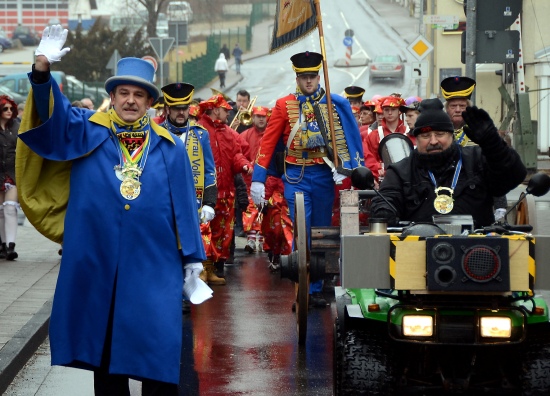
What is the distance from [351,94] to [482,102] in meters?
29.2

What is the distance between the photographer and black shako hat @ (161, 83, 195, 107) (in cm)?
1112

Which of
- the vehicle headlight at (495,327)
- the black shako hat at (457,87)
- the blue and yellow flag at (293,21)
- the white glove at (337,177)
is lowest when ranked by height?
the vehicle headlight at (495,327)

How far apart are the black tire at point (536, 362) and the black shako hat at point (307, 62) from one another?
16.1ft

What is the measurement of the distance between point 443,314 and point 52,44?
220 cm

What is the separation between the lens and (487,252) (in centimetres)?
584

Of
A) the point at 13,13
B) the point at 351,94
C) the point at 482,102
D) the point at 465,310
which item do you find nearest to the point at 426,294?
the point at 465,310

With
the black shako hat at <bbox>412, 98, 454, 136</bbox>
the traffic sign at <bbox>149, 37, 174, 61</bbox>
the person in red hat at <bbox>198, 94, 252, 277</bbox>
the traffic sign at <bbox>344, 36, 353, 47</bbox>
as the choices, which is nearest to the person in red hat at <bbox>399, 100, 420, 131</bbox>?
the person in red hat at <bbox>198, 94, 252, 277</bbox>

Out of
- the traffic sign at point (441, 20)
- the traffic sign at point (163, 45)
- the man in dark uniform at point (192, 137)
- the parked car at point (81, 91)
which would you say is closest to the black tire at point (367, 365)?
the man in dark uniform at point (192, 137)

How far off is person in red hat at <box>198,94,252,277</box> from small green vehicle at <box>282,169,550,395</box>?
264 inches

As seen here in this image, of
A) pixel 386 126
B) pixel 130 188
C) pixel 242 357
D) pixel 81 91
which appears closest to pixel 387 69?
pixel 81 91

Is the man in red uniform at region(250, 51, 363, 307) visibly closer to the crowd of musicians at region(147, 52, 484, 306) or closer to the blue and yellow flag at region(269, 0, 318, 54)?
the crowd of musicians at region(147, 52, 484, 306)

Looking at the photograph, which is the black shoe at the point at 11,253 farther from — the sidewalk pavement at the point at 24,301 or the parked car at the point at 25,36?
the parked car at the point at 25,36

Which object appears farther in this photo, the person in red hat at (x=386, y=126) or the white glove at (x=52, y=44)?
the person in red hat at (x=386, y=126)

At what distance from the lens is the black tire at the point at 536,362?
20.2 feet
